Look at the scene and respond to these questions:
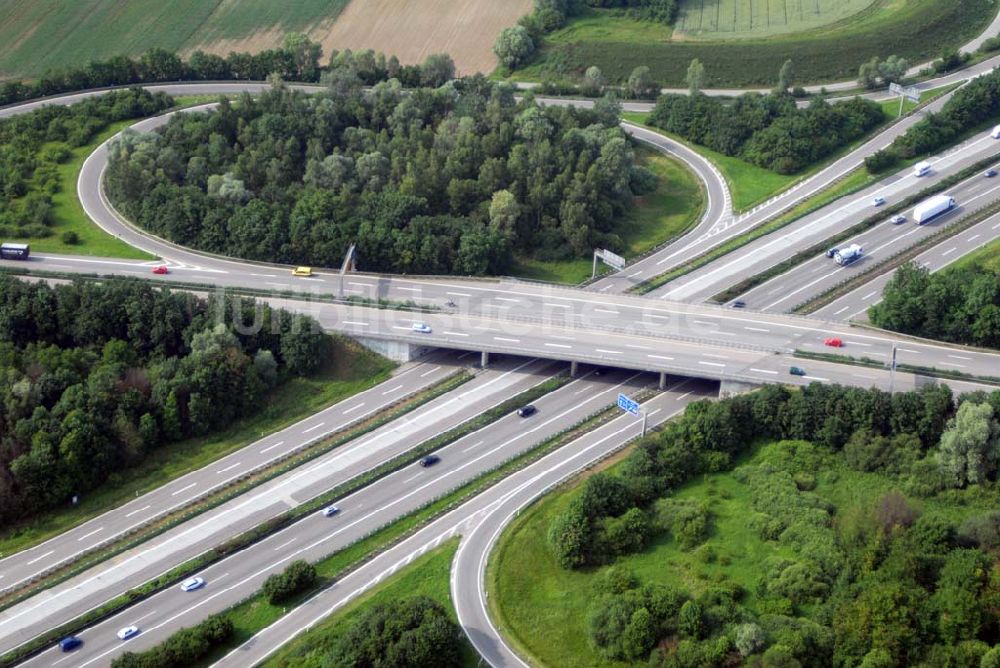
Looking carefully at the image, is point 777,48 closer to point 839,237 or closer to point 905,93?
point 905,93

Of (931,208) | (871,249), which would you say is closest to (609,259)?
(871,249)

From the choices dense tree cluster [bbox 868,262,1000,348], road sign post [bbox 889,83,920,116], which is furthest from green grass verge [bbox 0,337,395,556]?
road sign post [bbox 889,83,920,116]

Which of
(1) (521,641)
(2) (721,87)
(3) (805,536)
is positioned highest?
(2) (721,87)

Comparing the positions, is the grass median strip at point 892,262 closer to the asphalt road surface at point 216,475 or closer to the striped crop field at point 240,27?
the asphalt road surface at point 216,475

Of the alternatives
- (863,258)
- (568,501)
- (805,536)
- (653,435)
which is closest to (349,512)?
(568,501)

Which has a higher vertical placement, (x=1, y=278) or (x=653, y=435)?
(x=1, y=278)

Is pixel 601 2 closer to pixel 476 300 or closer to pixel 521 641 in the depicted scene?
pixel 476 300
